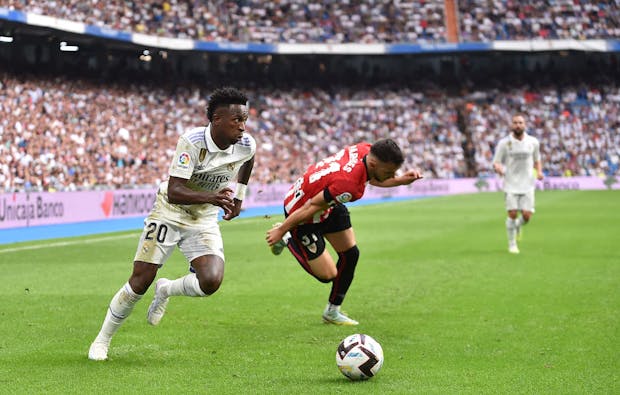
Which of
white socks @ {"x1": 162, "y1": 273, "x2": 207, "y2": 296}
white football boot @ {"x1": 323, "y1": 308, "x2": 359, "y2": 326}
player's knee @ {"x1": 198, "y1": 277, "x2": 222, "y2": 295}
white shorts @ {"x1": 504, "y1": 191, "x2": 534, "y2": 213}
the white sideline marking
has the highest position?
player's knee @ {"x1": 198, "y1": 277, "x2": 222, "y2": 295}

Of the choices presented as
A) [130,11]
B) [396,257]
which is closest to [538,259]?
[396,257]

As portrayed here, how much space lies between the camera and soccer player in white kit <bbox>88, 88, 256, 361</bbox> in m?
7.58

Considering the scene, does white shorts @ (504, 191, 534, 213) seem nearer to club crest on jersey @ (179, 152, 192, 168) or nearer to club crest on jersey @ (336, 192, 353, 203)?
club crest on jersey @ (336, 192, 353, 203)

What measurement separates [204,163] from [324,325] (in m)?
2.92

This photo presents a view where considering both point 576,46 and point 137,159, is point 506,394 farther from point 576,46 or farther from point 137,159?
point 576,46

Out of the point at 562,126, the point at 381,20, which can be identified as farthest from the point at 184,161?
the point at 381,20

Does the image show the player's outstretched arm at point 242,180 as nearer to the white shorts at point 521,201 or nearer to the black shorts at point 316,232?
the black shorts at point 316,232

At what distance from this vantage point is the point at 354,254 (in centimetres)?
1014

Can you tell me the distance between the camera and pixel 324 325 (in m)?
9.91

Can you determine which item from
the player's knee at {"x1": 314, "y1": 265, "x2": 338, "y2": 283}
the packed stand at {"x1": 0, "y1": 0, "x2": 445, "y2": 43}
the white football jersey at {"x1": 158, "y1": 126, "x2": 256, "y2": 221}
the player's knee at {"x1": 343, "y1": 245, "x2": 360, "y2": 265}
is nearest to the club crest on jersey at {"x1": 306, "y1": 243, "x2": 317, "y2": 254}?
the player's knee at {"x1": 314, "y1": 265, "x2": 338, "y2": 283}

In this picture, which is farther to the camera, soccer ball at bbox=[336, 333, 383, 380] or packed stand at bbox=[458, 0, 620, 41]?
packed stand at bbox=[458, 0, 620, 41]

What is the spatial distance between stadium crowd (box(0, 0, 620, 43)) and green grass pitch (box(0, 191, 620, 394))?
37.0 m

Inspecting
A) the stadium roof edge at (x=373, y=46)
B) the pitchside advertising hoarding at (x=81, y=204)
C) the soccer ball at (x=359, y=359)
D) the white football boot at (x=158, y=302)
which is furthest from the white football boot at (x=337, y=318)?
the stadium roof edge at (x=373, y=46)

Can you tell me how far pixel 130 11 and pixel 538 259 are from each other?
36703 millimetres
